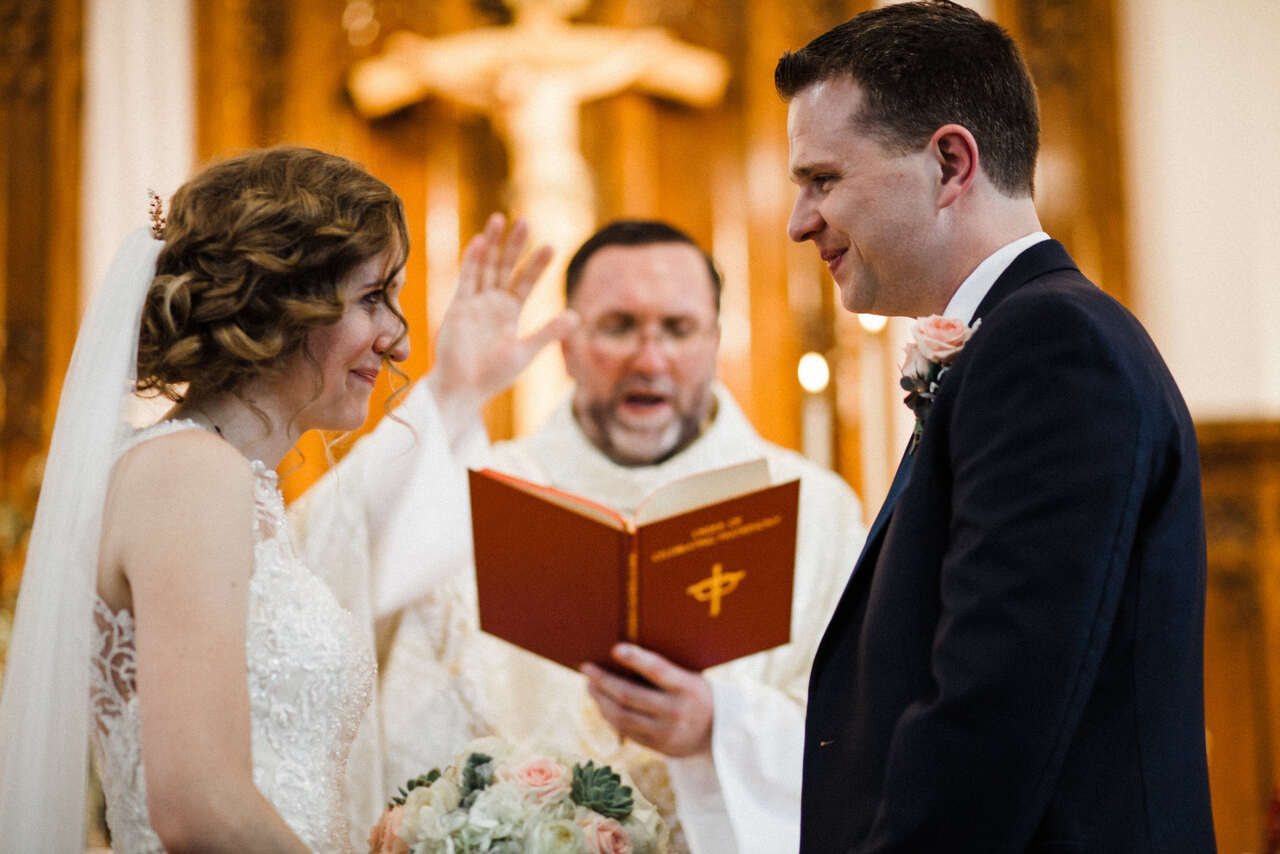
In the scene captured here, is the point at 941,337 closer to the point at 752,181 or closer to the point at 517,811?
the point at 517,811

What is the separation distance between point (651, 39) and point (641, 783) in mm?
3230

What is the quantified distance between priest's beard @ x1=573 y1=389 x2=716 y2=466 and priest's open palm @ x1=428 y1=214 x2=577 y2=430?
0.46 m

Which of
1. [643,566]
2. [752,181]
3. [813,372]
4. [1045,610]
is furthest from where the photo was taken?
[752,181]

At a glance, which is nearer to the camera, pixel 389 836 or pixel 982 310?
pixel 982 310

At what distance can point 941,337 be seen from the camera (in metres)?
1.69

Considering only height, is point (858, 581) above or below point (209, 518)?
below

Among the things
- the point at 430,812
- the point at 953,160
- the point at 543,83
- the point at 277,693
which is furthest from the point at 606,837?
the point at 543,83

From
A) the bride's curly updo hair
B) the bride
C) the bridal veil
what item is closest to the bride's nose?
the bride

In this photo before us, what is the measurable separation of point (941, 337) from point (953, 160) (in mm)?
A: 289

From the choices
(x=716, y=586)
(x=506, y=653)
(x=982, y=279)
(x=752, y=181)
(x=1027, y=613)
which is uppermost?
(x=752, y=181)

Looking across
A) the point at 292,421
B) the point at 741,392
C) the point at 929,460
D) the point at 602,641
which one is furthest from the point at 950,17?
the point at 741,392

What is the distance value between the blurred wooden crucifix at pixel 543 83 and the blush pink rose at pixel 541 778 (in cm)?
330

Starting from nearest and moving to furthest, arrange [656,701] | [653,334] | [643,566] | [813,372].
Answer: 1. [643,566]
2. [656,701]
3. [653,334]
4. [813,372]

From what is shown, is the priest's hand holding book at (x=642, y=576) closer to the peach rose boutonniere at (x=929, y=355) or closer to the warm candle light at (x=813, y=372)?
the peach rose boutonniere at (x=929, y=355)
